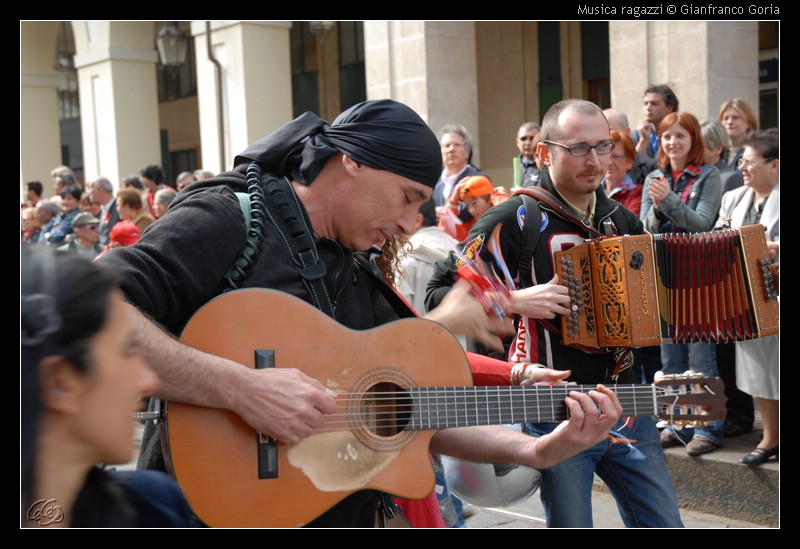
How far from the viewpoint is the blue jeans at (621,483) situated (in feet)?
12.1

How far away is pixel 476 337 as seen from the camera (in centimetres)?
313

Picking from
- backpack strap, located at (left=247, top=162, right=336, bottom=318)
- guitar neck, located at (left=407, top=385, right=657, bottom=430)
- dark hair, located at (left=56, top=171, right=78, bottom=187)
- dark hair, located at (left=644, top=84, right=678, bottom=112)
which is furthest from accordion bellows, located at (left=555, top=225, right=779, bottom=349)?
dark hair, located at (left=56, top=171, right=78, bottom=187)

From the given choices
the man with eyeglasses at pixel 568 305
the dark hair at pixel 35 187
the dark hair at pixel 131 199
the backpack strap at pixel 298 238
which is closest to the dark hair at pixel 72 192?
the dark hair at pixel 131 199

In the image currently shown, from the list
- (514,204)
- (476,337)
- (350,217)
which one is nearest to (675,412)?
(476,337)

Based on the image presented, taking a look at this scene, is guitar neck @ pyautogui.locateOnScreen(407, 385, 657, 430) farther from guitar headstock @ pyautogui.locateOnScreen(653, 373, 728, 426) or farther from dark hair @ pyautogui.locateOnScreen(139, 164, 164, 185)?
dark hair @ pyautogui.locateOnScreen(139, 164, 164, 185)

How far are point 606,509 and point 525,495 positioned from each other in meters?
2.39

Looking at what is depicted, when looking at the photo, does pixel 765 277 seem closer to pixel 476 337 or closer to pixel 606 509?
pixel 476 337

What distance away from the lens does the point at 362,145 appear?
2730 millimetres

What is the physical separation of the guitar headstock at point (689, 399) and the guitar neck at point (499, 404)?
92 mm

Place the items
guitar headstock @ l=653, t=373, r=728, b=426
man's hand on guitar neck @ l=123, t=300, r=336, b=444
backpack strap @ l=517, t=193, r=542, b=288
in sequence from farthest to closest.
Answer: backpack strap @ l=517, t=193, r=542, b=288 < guitar headstock @ l=653, t=373, r=728, b=426 < man's hand on guitar neck @ l=123, t=300, r=336, b=444

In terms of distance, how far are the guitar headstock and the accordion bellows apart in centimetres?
35

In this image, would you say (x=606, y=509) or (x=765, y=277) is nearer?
(x=765, y=277)

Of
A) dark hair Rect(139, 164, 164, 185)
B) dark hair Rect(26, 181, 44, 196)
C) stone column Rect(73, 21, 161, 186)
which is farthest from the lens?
dark hair Rect(26, 181, 44, 196)

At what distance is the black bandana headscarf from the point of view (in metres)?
2.73
